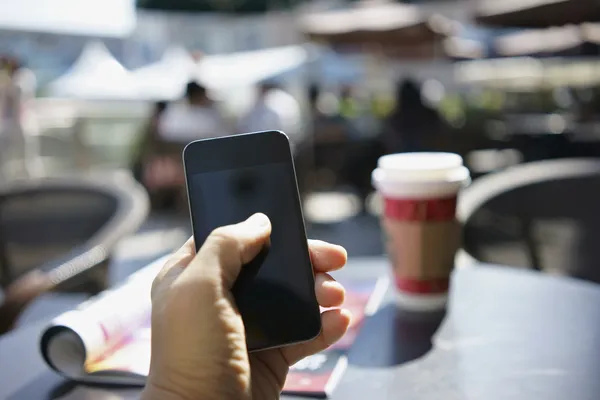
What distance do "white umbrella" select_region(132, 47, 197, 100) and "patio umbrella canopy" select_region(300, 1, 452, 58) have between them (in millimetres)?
1712

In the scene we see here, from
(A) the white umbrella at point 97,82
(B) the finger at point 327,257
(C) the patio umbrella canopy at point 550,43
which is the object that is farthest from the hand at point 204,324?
(A) the white umbrella at point 97,82

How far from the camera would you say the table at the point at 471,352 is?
2.68 ft

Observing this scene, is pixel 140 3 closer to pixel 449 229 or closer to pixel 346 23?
pixel 346 23

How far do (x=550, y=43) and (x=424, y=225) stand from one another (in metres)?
6.56

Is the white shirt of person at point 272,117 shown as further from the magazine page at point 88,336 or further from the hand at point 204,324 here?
the hand at point 204,324

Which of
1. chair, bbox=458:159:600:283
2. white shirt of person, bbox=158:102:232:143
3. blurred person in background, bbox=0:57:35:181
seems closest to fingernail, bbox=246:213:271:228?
chair, bbox=458:159:600:283

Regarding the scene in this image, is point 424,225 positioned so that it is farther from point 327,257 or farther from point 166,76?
point 166,76

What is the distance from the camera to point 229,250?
68cm

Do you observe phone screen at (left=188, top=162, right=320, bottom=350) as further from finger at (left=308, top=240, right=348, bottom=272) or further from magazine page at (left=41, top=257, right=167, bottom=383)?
magazine page at (left=41, top=257, right=167, bottom=383)

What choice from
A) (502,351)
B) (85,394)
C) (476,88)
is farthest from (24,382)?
(476,88)

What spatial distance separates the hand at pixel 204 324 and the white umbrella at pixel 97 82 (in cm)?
780

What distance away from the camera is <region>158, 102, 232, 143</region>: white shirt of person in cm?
592

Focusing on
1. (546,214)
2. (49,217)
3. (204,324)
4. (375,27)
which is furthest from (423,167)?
(375,27)

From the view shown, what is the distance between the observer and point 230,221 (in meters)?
0.76
